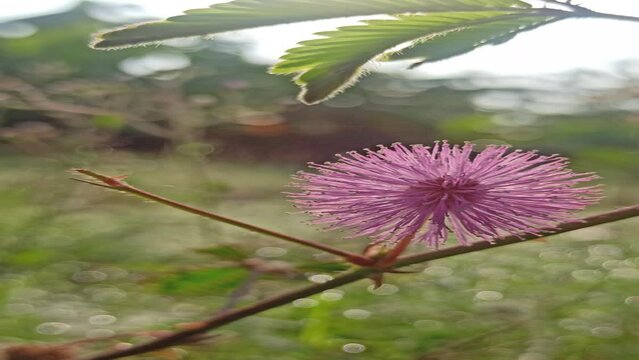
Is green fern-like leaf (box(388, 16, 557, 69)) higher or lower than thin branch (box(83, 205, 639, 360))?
higher

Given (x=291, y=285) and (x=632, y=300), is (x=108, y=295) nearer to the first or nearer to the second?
(x=291, y=285)

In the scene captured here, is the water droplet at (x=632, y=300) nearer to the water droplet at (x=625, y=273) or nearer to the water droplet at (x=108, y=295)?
the water droplet at (x=625, y=273)

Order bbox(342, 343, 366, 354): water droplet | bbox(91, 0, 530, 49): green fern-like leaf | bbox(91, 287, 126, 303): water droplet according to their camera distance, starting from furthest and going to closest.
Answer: bbox(91, 287, 126, 303): water droplet, bbox(342, 343, 366, 354): water droplet, bbox(91, 0, 530, 49): green fern-like leaf

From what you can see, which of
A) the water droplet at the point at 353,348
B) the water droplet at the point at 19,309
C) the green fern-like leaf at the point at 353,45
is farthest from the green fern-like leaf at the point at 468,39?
the water droplet at the point at 19,309

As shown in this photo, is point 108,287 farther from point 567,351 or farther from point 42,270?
point 567,351

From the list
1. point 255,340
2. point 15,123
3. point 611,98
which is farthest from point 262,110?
point 255,340

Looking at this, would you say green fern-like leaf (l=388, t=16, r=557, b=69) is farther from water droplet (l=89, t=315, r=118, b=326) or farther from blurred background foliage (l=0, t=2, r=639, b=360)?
water droplet (l=89, t=315, r=118, b=326)

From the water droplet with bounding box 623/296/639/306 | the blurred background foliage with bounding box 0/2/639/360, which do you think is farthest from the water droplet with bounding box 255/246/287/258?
the water droplet with bounding box 623/296/639/306

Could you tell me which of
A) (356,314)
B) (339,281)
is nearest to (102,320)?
(356,314)
